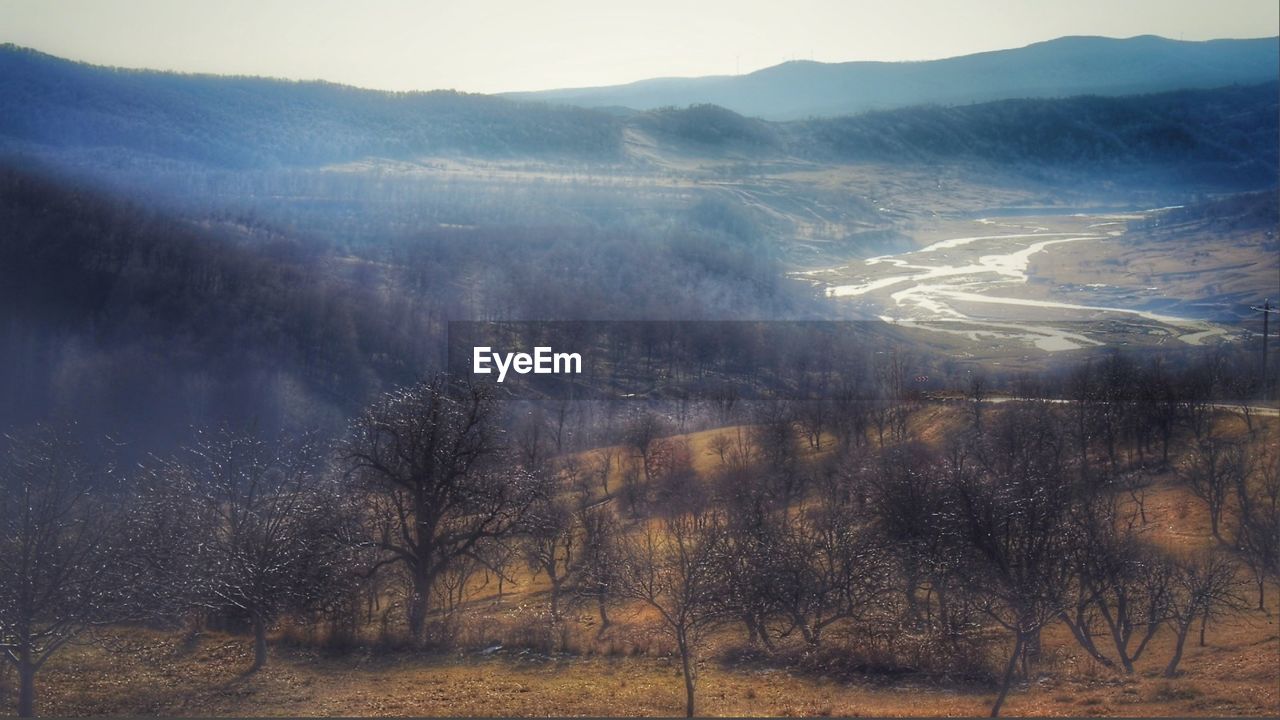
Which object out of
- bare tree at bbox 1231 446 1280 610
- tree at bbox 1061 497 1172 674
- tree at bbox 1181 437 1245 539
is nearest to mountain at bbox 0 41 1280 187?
tree at bbox 1181 437 1245 539

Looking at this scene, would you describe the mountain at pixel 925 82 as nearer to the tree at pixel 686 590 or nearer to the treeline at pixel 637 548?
the treeline at pixel 637 548

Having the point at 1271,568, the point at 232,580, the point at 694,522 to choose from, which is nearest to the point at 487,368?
the point at 694,522

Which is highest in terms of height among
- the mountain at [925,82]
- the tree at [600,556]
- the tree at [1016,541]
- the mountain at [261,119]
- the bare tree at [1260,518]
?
the mountain at [925,82]

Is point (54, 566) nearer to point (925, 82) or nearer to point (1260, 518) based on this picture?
point (1260, 518)

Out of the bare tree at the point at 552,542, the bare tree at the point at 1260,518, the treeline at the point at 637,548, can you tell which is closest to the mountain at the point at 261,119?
the treeline at the point at 637,548

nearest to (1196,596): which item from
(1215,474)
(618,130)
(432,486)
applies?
(1215,474)

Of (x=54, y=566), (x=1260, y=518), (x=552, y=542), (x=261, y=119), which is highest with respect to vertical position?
(x=261, y=119)

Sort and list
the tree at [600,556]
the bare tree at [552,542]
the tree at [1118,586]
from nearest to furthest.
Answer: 1. the tree at [1118,586]
2. the tree at [600,556]
3. the bare tree at [552,542]
